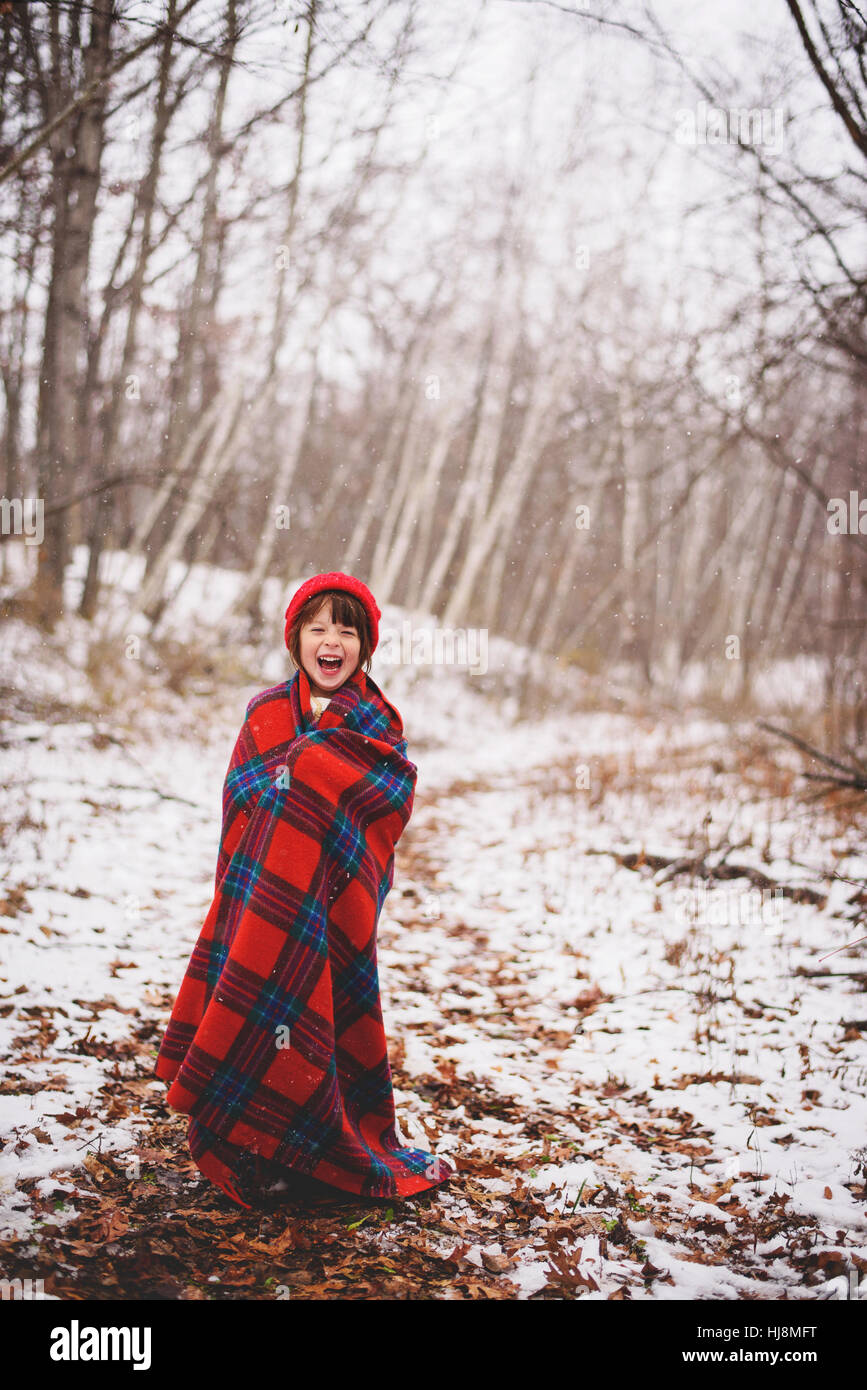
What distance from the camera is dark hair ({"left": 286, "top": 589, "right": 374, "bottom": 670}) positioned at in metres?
2.74

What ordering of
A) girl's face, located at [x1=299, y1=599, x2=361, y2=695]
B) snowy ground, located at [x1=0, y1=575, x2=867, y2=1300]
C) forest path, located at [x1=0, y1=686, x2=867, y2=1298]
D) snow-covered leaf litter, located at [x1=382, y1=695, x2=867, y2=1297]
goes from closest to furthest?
forest path, located at [x1=0, y1=686, x2=867, y2=1298], snowy ground, located at [x1=0, y1=575, x2=867, y2=1300], girl's face, located at [x1=299, y1=599, x2=361, y2=695], snow-covered leaf litter, located at [x1=382, y1=695, x2=867, y2=1297]

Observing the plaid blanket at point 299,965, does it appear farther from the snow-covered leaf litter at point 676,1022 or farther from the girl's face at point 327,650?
the snow-covered leaf litter at point 676,1022

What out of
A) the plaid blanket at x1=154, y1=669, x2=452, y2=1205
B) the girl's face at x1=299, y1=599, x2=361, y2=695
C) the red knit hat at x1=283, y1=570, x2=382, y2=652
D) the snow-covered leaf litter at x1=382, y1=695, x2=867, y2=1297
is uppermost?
the red knit hat at x1=283, y1=570, x2=382, y2=652

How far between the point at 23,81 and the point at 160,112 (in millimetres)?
4018

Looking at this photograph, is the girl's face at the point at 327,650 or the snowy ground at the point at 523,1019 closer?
the snowy ground at the point at 523,1019

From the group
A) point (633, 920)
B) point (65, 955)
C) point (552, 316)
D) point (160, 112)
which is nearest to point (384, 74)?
point (65, 955)

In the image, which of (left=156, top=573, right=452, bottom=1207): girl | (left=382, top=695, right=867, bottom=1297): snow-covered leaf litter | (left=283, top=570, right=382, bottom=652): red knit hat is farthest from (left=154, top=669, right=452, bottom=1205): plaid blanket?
(left=382, top=695, right=867, bottom=1297): snow-covered leaf litter

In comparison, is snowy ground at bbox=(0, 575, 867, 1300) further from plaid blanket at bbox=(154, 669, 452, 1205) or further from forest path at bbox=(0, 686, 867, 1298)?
plaid blanket at bbox=(154, 669, 452, 1205)

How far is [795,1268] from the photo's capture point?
248cm

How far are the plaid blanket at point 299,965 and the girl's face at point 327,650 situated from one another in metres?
0.04

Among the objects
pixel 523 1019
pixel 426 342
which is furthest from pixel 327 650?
pixel 426 342

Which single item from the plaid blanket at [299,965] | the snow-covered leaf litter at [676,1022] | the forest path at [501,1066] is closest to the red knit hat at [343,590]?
the plaid blanket at [299,965]

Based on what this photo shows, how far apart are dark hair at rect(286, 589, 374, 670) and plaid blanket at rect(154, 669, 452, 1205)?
95mm

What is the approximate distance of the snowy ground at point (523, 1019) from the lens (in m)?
2.54
